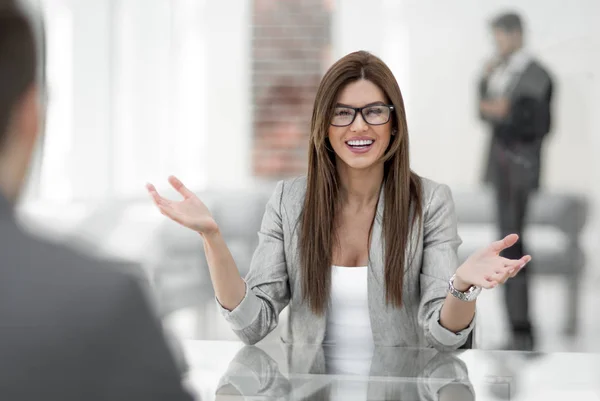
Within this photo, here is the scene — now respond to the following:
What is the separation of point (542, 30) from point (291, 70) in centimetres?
124

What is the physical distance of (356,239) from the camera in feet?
5.68

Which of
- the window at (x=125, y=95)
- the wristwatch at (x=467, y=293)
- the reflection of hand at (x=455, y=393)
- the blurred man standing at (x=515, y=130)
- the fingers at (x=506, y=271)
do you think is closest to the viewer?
the reflection of hand at (x=455, y=393)

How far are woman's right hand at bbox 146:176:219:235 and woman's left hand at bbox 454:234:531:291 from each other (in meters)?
0.48

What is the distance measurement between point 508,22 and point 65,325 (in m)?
3.59

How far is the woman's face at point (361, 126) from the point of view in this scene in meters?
1.67

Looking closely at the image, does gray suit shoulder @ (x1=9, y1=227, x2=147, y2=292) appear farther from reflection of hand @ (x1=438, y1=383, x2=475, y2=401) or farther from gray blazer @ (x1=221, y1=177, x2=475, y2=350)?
gray blazer @ (x1=221, y1=177, x2=475, y2=350)

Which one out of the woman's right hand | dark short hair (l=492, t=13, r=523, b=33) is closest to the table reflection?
the woman's right hand

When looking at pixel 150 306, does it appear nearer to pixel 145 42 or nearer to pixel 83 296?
pixel 83 296

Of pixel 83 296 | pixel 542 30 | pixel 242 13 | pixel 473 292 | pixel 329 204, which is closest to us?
pixel 83 296

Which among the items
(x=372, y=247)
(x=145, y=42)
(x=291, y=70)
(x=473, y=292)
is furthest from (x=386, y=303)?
(x=145, y=42)

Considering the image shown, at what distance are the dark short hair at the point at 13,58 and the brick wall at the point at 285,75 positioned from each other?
134 inches

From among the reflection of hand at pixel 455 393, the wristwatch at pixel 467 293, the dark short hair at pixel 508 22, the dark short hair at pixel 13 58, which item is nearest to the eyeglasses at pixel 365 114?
the wristwatch at pixel 467 293

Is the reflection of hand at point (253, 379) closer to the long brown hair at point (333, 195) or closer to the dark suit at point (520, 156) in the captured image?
the long brown hair at point (333, 195)

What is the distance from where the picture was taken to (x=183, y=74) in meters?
3.95
